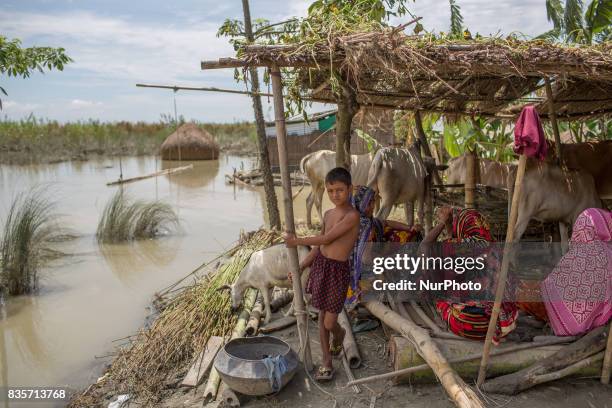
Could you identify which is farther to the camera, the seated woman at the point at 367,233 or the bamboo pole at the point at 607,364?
the seated woman at the point at 367,233

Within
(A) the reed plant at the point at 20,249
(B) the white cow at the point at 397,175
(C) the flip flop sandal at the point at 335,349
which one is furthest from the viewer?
(A) the reed plant at the point at 20,249

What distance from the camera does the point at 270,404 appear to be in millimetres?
3557

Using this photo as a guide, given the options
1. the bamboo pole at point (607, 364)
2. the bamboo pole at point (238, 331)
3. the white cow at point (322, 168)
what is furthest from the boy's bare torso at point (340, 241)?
the white cow at point (322, 168)

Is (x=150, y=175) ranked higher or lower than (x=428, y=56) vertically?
lower

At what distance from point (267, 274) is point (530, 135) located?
2.69m

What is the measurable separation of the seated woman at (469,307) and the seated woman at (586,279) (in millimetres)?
357

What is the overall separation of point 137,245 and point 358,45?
7708 millimetres

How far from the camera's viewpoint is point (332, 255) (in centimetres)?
359

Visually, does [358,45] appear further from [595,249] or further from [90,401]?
[90,401]

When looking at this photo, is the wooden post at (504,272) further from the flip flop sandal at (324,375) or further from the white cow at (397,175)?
the white cow at (397,175)

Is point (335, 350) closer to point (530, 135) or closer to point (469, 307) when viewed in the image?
point (469, 307)

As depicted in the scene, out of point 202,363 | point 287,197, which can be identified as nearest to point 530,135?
point 287,197

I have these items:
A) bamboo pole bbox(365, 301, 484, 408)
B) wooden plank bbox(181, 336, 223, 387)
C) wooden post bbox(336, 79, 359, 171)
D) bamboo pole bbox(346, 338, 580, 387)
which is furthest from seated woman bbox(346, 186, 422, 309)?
wooden plank bbox(181, 336, 223, 387)

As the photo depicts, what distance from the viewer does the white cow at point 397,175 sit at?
6172 mm
